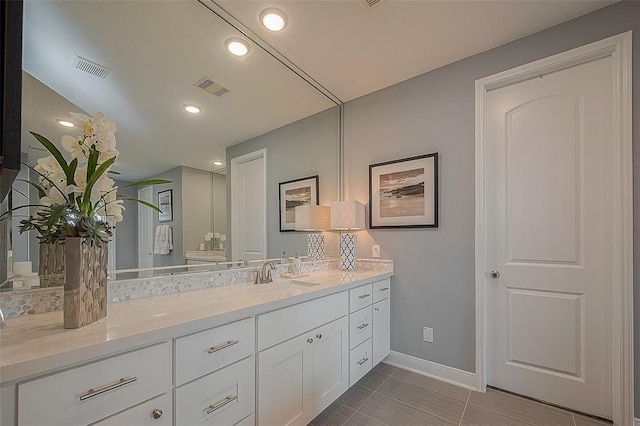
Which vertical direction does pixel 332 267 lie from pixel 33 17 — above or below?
below

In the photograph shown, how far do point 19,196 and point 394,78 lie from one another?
2.58 metres

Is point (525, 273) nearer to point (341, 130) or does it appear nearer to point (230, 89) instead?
point (341, 130)

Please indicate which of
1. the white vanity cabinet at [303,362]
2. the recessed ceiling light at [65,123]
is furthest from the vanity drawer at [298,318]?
the recessed ceiling light at [65,123]

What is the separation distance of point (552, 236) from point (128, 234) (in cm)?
265

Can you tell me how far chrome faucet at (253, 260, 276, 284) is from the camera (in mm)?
1905

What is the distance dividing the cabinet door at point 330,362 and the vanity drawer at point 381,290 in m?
0.45

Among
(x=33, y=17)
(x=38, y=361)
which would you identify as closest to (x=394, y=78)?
(x=33, y=17)

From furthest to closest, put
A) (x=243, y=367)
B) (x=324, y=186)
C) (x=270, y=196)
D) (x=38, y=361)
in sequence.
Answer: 1. (x=324, y=186)
2. (x=270, y=196)
3. (x=243, y=367)
4. (x=38, y=361)

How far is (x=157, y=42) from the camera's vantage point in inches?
60.1

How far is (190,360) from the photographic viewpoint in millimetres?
1049

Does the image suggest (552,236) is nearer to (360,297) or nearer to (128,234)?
(360,297)

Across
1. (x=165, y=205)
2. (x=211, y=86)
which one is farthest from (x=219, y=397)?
(x=211, y=86)

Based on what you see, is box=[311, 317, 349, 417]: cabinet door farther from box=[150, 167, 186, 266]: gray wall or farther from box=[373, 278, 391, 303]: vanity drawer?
box=[150, 167, 186, 266]: gray wall

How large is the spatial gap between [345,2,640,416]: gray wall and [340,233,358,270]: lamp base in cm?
17
